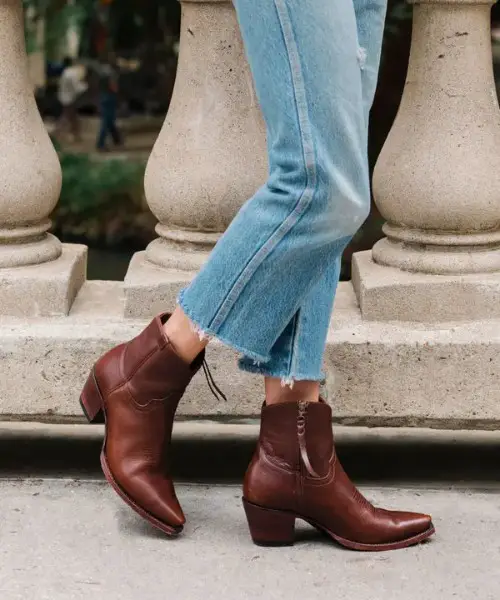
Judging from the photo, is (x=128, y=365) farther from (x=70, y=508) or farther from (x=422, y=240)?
(x=422, y=240)

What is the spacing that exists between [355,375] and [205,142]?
0.53 meters

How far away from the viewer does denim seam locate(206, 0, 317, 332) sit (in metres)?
1.60

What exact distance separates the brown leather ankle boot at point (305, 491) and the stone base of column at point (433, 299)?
39cm

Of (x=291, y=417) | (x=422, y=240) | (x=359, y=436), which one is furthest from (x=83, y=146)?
(x=291, y=417)

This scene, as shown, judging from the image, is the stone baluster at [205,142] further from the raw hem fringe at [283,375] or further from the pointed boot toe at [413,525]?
the pointed boot toe at [413,525]

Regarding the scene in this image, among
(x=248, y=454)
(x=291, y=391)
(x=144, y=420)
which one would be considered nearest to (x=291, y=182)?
(x=291, y=391)

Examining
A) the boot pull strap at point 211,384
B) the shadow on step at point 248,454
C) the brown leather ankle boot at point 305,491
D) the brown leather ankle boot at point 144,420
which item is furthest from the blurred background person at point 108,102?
the brown leather ankle boot at point 305,491

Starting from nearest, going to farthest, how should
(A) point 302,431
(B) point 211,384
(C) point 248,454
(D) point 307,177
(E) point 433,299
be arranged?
(D) point 307,177 → (A) point 302,431 → (B) point 211,384 → (E) point 433,299 → (C) point 248,454

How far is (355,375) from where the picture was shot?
2188 mm

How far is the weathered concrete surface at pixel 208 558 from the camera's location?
5.82 feet

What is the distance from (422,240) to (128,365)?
0.69 m

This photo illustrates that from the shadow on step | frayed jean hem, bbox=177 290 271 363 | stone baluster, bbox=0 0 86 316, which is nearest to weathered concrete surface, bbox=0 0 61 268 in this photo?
stone baluster, bbox=0 0 86 316

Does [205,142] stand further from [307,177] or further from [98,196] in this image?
[98,196]

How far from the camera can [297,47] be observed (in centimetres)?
160
